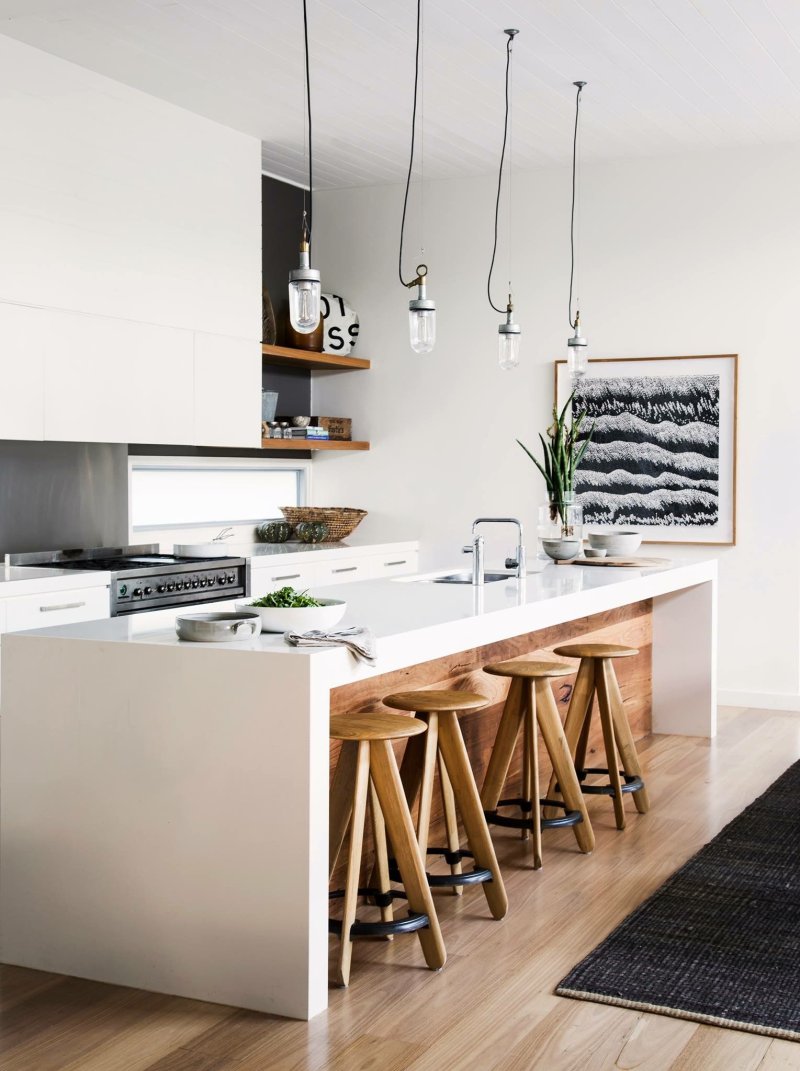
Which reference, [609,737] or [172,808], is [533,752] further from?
[172,808]

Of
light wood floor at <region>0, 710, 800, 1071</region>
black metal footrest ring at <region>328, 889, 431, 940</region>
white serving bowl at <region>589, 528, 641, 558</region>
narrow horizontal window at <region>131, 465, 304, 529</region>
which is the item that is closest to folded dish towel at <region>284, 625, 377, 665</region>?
black metal footrest ring at <region>328, 889, 431, 940</region>

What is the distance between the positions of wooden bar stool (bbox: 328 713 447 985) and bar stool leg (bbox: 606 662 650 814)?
148 centimetres

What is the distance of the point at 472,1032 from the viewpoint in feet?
8.95

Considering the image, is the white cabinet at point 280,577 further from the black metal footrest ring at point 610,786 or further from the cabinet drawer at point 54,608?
the black metal footrest ring at point 610,786

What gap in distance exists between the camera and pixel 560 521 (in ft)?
17.8

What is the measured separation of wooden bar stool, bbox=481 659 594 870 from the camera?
3947 mm

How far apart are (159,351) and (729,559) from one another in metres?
3.16

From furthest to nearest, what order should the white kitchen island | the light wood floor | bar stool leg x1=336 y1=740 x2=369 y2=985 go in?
bar stool leg x1=336 y1=740 x2=369 y2=985 → the white kitchen island → the light wood floor

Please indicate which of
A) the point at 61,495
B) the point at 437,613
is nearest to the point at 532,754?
the point at 437,613

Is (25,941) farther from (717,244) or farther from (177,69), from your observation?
(717,244)

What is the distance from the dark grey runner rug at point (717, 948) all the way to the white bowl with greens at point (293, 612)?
41.7 inches

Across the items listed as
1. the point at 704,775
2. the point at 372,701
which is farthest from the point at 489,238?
the point at 372,701

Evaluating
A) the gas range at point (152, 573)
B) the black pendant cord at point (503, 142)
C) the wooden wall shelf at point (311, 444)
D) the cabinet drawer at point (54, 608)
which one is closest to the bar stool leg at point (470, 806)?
the cabinet drawer at point (54, 608)

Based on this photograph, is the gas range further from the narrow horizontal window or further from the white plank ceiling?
the white plank ceiling
